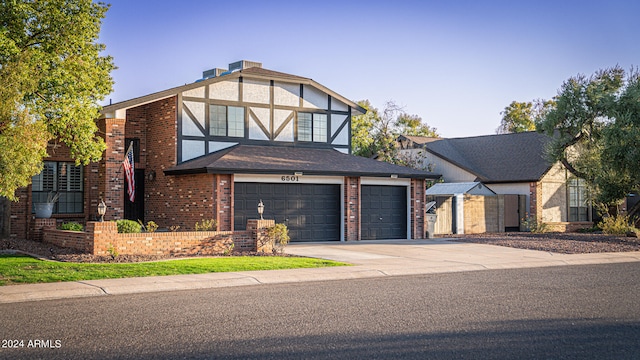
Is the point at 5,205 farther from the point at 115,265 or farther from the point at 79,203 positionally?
the point at 115,265

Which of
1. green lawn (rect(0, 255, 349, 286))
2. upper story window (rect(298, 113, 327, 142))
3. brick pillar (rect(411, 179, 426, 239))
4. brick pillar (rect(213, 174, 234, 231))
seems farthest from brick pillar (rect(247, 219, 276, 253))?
brick pillar (rect(411, 179, 426, 239))

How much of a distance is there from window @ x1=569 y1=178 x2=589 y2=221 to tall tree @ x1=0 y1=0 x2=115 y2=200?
26.7m

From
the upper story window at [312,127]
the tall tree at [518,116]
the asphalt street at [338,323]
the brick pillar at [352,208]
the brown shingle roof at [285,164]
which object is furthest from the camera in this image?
the tall tree at [518,116]

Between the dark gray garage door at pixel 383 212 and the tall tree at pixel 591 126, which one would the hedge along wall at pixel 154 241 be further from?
the tall tree at pixel 591 126

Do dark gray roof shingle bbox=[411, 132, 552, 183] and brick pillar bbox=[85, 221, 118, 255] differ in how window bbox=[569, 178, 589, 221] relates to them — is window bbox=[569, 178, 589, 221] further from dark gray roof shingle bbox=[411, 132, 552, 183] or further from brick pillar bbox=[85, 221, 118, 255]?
brick pillar bbox=[85, 221, 118, 255]

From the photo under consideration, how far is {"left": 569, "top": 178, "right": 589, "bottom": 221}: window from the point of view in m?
38.3

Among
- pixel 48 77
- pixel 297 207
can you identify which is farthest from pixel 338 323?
pixel 297 207

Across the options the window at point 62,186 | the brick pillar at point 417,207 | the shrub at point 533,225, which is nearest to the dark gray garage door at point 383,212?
the brick pillar at point 417,207

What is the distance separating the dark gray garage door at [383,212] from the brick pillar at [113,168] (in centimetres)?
964

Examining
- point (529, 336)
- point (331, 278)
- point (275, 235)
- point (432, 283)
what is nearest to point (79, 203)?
point (275, 235)

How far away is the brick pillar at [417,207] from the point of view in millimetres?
29328

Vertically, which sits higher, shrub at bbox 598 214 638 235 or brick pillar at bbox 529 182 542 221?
brick pillar at bbox 529 182 542 221

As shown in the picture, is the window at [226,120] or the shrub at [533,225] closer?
the window at [226,120]

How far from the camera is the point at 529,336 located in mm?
8930
